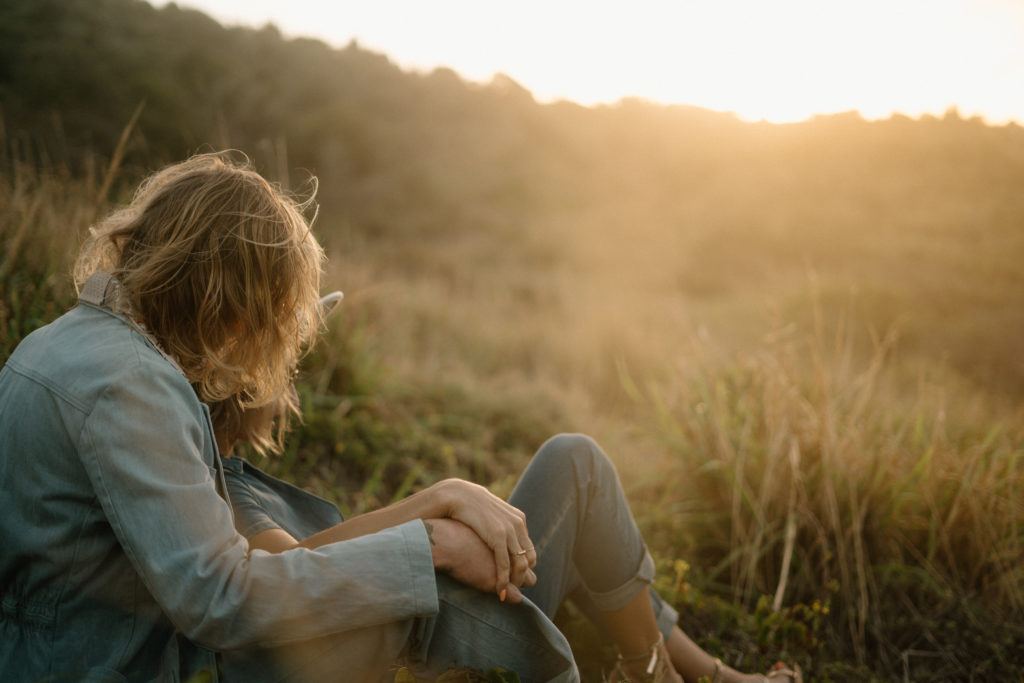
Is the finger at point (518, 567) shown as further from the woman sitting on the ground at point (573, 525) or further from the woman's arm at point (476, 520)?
the woman sitting on the ground at point (573, 525)

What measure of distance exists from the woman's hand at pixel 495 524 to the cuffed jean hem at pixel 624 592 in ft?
1.81

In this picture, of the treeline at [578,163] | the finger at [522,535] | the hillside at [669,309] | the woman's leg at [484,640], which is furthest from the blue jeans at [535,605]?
the treeline at [578,163]

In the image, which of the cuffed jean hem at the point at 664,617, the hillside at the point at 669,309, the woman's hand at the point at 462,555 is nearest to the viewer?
the woman's hand at the point at 462,555

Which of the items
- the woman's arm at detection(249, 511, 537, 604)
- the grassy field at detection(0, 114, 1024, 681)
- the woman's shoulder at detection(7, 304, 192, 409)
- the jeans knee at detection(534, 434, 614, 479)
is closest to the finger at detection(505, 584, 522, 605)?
the woman's arm at detection(249, 511, 537, 604)

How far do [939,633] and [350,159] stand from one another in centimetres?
1774

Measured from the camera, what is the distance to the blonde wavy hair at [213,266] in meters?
1.22

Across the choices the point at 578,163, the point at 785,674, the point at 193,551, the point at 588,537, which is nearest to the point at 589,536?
the point at 588,537

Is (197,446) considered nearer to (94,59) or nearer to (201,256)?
(201,256)

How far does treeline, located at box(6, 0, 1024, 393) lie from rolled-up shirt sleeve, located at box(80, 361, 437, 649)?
4884 millimetres

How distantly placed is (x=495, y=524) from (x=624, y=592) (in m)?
0.73

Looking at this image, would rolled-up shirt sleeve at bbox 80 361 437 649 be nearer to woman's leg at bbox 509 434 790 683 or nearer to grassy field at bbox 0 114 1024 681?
woman's leg at bbox 509 434 790 683

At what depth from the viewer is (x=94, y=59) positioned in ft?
30.1

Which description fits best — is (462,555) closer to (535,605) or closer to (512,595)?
(512,595)

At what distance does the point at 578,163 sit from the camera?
987 inches
